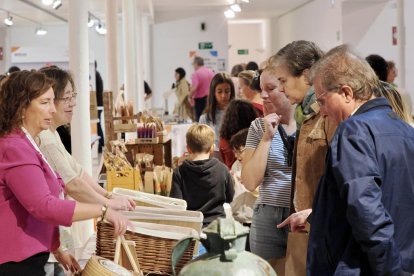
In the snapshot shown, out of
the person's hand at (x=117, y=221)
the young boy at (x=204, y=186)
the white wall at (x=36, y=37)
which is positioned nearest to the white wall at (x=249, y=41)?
the white wall at (x=36, y=37)

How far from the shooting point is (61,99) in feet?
11.1

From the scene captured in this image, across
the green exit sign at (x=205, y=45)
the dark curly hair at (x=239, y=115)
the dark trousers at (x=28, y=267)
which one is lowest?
the dark trousers at (x=28, y=267)

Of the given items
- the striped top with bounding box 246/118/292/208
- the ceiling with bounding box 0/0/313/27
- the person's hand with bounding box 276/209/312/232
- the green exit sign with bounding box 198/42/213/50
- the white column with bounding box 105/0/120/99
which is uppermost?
the ceiling with bounding box 0/0/313/27

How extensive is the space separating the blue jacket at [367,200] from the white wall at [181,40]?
17107 millimetres

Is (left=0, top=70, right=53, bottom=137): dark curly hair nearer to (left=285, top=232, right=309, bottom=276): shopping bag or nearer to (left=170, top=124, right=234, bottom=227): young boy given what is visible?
(left=285, top=232, right=309, bottom=276): shopping bag

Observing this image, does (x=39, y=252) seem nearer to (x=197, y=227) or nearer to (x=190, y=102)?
(x=197, y=227)

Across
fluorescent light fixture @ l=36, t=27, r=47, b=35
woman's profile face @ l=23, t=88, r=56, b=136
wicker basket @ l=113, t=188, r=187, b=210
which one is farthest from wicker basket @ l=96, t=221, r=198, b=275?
fluorescent light fixture @ l=36, t=27, r=47, b=35

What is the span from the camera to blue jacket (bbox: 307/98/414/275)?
1954mm

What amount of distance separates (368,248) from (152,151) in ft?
13.0

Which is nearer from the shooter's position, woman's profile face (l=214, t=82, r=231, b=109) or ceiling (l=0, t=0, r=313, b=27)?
woman's profile face (l=214, t=82, r=231, b=109)

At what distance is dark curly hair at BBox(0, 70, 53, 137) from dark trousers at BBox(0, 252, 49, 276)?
463mm

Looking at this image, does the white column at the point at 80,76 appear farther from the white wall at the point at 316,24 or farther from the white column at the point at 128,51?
the white wall at the point at 316,24

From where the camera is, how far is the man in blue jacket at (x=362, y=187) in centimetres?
196

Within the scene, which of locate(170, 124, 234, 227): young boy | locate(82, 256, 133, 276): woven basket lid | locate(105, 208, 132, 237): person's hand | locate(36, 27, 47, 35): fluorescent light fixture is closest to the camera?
locate(82, 256, 133, 276): woven basket lid
